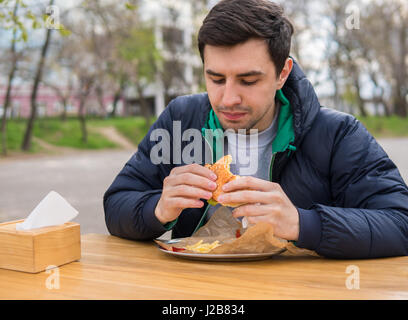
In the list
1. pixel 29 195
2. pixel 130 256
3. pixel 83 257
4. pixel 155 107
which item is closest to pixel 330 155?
pixel 130 256

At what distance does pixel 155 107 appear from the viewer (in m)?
47.6

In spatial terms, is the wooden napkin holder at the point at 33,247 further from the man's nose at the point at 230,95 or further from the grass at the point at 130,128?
the grass at the point at 130,128

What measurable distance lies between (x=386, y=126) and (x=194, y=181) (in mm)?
30799

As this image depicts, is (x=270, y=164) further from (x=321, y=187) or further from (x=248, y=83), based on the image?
(x=248, y=83)

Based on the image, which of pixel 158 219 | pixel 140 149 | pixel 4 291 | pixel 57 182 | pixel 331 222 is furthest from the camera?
pixel 57 182

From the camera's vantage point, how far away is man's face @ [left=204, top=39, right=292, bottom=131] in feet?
6.11

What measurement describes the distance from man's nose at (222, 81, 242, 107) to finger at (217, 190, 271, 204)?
0.49 meters

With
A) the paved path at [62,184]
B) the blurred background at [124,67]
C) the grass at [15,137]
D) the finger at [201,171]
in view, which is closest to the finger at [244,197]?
the finger at [201,171]

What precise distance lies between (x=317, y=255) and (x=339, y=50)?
30867 millimetres

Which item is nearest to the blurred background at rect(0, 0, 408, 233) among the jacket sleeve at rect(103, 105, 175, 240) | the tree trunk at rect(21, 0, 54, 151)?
the tree trunk at rect(21, 0, 54, 151)

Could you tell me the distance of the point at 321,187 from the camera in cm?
212

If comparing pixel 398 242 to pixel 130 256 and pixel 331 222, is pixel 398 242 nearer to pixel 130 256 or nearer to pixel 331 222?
pixel 331 222

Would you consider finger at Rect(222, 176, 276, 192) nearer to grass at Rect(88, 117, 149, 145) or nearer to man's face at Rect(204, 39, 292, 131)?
man's face at Rect(204, 39, 292, 131)
